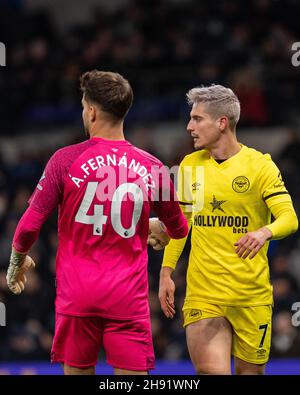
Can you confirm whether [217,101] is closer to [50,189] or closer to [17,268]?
[50,189]

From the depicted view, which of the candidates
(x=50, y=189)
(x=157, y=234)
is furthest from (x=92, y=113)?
(x=157, y=234)

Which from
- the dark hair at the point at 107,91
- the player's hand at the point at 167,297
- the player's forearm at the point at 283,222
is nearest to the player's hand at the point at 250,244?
the player's forearm at the point at 283,222

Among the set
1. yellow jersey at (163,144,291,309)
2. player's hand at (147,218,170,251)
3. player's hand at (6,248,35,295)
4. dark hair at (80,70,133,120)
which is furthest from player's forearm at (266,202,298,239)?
player's hand at (6,248,35,295)

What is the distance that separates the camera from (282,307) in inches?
401

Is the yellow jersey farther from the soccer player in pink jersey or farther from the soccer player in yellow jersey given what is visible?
the soccer player in pink jersey

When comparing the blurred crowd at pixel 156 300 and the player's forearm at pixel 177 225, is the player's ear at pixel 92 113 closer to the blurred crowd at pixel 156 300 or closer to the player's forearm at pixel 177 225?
the player's forearm at pixel 177 225

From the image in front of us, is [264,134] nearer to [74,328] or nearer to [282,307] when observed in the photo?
[282,307]

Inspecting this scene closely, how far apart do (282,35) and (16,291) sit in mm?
8994

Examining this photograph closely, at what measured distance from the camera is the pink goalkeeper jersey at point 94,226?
503 centimetres

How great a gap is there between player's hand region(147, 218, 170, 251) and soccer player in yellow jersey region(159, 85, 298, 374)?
40 cm

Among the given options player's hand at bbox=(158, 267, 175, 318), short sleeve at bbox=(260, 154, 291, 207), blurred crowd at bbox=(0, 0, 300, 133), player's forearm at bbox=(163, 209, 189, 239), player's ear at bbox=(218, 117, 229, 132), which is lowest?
player's hand at bbox=(158, 267, 175, 318)

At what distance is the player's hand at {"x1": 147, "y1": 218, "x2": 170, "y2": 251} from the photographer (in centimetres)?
571

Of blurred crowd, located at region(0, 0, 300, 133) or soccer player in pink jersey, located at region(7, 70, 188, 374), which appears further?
blurred crowd, located at region(0, 0, 300, 133)

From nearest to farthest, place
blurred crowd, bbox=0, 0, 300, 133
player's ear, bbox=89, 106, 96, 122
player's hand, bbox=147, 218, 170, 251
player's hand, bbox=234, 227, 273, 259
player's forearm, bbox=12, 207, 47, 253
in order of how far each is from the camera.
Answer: player's forearm, bbox=12, 207, 47, 253 → player's ear, bbox=89, 106, 96, 122 → player's hand, bbox=234, 227, 273, 259 → player's hand, bbox=147, 218, 170, 251 → blurred crowd, bbox=0, 0, 300, 133
